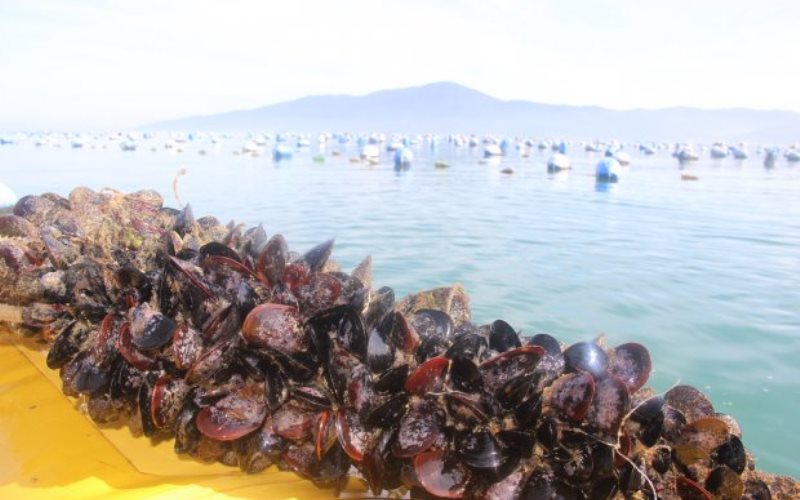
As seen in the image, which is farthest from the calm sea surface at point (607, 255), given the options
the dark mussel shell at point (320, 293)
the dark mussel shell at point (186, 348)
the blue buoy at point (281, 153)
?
the blue buoy at point (281, 153)

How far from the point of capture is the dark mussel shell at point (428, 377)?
2096 mm

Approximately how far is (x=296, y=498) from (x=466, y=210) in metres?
16.0

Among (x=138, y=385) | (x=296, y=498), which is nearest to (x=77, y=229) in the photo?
(x=138, y=385)

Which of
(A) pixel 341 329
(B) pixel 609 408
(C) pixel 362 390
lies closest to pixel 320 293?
(A) pixel 341 329

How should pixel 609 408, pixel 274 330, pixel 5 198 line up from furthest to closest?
pixel 5 198
pixel 274 330
pixel 609 408

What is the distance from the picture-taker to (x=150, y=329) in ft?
8.00

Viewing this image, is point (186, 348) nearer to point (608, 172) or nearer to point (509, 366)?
point (509, 366)

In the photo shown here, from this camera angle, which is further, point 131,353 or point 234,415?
point 131,353

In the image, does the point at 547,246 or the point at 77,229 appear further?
the point at 547,246

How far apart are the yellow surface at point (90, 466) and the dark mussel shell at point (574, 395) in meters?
0.99

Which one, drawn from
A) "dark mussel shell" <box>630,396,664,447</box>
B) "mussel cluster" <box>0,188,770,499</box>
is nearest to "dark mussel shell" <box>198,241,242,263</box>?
"mussel cluster" <box>0,188,770,499</box>

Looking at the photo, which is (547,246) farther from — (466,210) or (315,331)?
(315,331)

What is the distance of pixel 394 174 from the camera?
32.0 meters

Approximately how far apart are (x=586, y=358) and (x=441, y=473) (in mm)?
767
